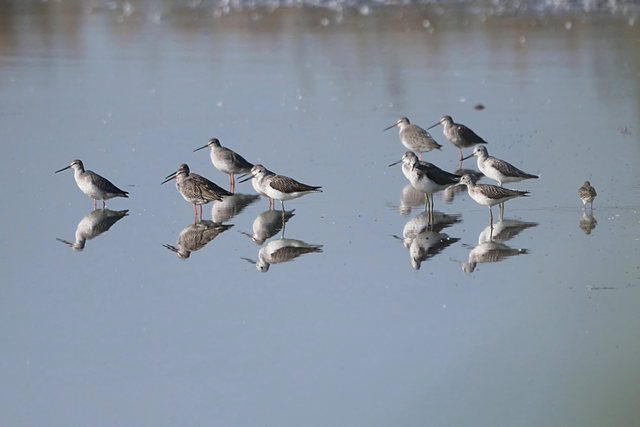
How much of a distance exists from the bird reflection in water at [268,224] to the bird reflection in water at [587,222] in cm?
269

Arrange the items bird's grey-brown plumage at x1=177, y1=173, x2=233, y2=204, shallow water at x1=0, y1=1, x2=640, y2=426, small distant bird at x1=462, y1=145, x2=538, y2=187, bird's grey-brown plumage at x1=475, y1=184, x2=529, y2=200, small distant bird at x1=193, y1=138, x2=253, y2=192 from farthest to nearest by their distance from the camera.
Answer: small distant bird at x1=193, y1=138, x2=253, y2=192 → small distant bird at x1=462, y1=145, x2=538, y2=187 → bird's grey-brown plumage at x1=177, y1=173, x2=233, y2=204 → bird's grey-brown plumage at x1=475, y1=184, x2=529, y2=200 → shallow water at x1=0, y1=1, x2=640, y2=426

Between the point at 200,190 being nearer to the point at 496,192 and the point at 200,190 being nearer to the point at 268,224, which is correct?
the point at 268,224

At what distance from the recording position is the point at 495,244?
402 inches

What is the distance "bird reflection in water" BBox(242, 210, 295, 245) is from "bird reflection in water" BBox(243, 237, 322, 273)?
0.68 ft

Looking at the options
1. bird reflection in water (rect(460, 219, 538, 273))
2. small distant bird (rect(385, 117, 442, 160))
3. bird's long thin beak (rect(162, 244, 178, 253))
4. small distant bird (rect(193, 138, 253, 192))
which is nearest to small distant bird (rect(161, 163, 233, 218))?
small distant bird (rect(193, 138, 253, 192))

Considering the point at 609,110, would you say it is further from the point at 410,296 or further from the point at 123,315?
the point at 123,315

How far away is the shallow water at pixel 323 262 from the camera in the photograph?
7.10 metres

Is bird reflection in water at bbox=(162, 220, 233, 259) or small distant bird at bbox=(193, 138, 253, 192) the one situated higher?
small distant bird at bbox=(193, 138, 253, 192)

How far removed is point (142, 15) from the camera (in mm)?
30656

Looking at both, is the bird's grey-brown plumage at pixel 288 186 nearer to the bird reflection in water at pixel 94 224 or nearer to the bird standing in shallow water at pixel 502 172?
the bird reflection in water at pixel 94 224

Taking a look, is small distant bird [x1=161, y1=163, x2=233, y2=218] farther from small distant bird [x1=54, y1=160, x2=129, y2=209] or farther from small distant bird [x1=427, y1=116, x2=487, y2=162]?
small distant bird [x1=427, y1=116, x2=487, y2=162]

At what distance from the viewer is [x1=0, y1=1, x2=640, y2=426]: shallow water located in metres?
7.10

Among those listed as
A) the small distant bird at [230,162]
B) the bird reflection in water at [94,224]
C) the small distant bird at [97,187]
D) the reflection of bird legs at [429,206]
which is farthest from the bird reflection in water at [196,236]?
the reflection of bird legs at [429,206]

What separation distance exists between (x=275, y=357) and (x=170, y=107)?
414 inches
